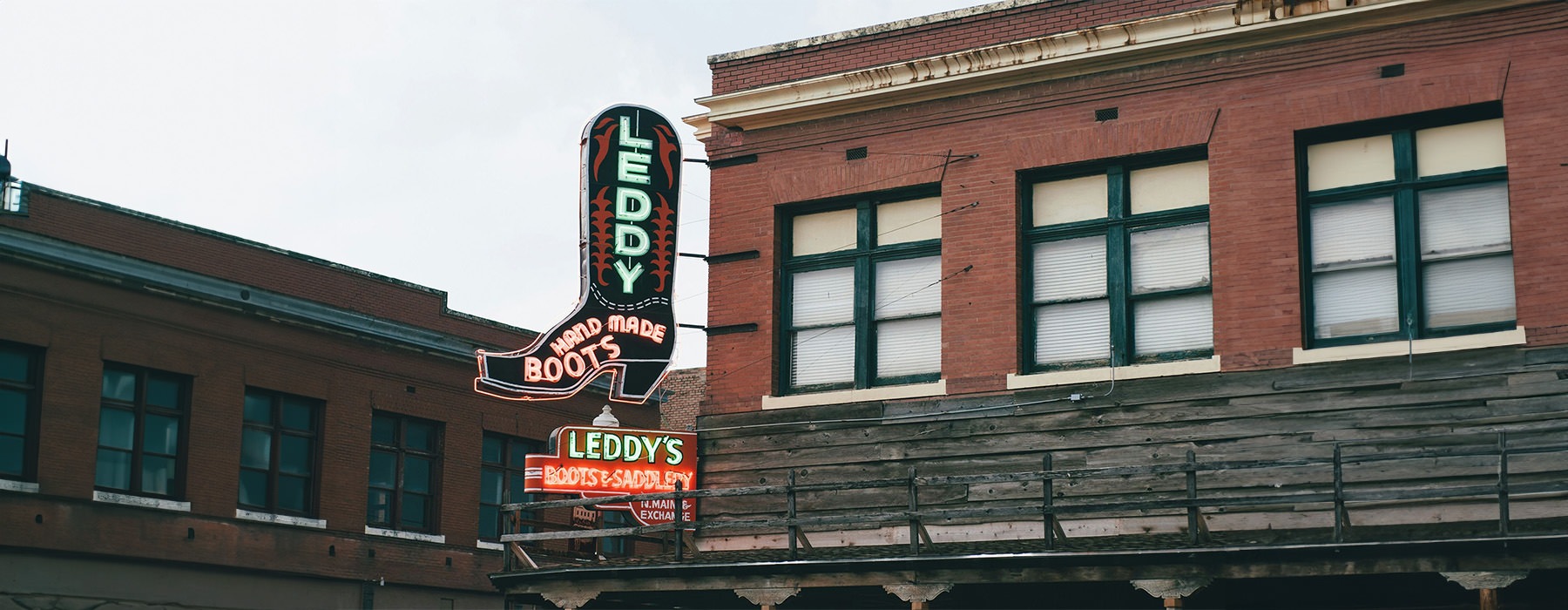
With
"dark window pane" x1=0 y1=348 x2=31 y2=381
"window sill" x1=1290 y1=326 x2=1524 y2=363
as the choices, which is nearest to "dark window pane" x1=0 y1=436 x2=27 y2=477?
"dark window pane" x1=0 y1=348 x2=31 y2=381

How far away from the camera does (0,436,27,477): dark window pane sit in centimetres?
2800

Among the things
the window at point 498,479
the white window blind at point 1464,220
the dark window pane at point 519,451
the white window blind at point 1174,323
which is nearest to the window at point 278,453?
the window at point 498,479

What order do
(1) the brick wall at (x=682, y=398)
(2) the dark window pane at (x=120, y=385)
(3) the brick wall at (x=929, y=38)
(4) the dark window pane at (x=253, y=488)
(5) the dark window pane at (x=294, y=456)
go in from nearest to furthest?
(3) the brick wall at (x=929, y=38)
(2) the dark window pane at (x=120, y=385)
(4) the dark window pane at (x=253, y=488)
(5) the dark window pane at (x=294, y=456)
(1) the brick wall at (x=682, y=398)

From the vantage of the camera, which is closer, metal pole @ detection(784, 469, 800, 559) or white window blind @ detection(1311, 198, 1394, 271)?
white window blind @ detection(1311, 198, 1394, 271)

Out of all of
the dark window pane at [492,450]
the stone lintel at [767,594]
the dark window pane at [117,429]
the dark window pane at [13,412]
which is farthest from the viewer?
the dark window pane at [492,450]

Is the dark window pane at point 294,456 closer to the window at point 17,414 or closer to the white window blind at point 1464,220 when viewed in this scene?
the window at point 17,414

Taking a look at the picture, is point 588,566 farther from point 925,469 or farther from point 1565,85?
point 1565,85

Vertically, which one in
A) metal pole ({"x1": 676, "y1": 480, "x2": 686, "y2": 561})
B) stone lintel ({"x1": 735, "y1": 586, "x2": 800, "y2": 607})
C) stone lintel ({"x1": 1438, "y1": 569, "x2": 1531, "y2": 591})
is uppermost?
metal pole ({"x1": 676, "y1": 480, "x2": 686, "y2": 561})

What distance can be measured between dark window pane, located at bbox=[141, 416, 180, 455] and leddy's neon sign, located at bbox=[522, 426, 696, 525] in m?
Answer: 12.2

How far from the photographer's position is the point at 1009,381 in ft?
64.2

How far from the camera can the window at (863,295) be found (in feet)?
67.8

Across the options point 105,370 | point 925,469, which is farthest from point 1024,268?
point 105,370

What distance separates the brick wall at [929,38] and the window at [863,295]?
6.18 ft

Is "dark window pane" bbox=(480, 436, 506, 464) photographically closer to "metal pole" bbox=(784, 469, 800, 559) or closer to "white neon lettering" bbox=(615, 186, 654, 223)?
"white neon lettering" bbox=(615, 186, 654, 223)
